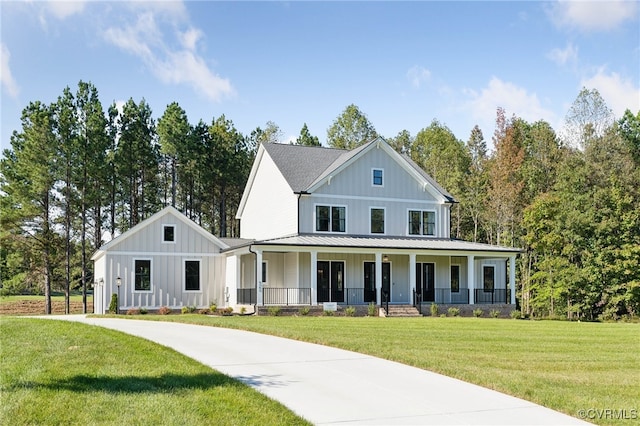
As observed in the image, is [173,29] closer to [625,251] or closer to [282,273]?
[282,273]

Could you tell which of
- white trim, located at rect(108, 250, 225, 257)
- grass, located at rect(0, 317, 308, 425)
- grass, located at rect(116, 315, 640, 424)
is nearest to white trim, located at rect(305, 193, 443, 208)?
white trim, located at rect(108, 250, 225, 257)

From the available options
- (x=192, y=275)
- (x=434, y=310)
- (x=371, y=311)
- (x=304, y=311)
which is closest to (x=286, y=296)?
(x=304, y=311)

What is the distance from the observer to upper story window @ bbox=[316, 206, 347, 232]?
3134cm

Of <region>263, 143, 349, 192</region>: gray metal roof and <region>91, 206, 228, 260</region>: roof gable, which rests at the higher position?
<region>263, 143, 349, 192</region>: gray metal roof

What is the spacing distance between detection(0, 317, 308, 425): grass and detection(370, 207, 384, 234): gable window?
21.4m

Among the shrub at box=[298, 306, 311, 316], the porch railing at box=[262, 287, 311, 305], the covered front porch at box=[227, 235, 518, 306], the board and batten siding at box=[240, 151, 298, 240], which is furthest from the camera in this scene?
the board and batten siding at box=[240, 151, 298, 240]

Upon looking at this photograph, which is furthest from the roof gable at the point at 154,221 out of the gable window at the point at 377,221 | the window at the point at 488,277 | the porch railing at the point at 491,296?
the window at the point at 488,277

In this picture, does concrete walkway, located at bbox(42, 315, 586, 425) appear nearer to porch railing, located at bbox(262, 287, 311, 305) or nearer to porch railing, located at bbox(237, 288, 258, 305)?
porch railing, located at bbox(237, 288, 258, 305)

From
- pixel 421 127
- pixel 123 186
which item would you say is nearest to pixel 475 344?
pixel 123 186

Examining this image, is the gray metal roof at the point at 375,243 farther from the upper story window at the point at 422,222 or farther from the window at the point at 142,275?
the window at the point at 142,275

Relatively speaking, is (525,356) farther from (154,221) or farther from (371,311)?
(154,221)

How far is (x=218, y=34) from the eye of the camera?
18688 millimetres

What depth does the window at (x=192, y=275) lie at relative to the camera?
30406 mm

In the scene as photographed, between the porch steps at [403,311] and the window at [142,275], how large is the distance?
10837mm
